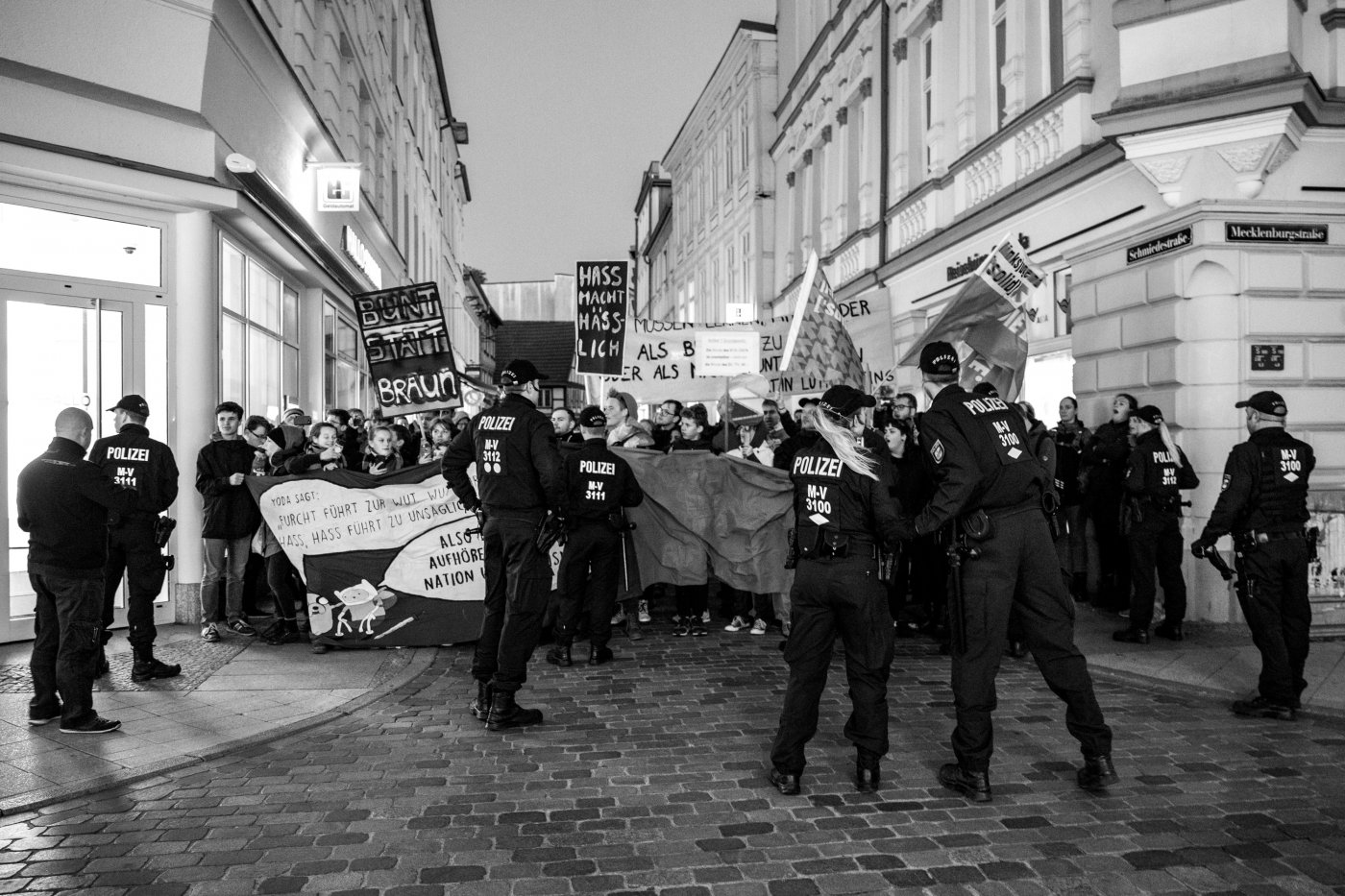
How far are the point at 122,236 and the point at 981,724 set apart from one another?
8752 millimetres

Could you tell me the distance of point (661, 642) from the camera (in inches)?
340

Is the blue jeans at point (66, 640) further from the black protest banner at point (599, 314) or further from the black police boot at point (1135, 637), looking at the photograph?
the black police boot at point (1135, 637)

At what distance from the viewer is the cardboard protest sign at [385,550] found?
837cm

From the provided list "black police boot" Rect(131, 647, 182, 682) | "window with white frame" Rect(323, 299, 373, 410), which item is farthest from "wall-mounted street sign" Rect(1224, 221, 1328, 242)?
"window with white frame" Rect(323, 299, 373, 410)

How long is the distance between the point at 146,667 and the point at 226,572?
1.84m

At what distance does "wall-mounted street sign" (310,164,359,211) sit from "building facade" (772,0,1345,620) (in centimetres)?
880

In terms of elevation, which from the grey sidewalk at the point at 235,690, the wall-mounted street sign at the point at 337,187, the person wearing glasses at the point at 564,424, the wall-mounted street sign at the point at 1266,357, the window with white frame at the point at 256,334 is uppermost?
the wall-mounted street sign at the point at 337,187

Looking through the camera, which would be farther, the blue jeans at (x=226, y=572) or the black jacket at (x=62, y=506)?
the blue jeans at (x=226, y=572)

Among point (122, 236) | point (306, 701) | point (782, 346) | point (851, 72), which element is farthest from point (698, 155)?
point (306, 701)

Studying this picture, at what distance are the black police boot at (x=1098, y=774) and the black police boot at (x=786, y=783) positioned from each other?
55.2 inches

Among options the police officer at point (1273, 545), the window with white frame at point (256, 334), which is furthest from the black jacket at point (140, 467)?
the police officer at point (1273, 545)

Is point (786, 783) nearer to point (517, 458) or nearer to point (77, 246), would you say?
point (517, 458)

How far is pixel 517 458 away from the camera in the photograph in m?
6.15

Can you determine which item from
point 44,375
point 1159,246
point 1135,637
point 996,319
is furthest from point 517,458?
point 1159,246
